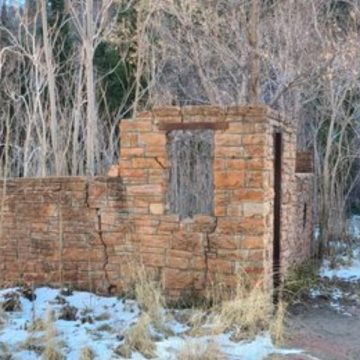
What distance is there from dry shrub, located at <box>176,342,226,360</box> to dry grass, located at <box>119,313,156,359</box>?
28 centimetres

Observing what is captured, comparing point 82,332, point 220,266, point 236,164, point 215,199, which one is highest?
point 236,164

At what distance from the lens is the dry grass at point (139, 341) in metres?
5.07

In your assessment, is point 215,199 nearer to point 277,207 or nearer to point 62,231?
point 277,207

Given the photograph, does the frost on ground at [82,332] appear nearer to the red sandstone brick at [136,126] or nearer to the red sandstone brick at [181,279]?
the red sandstone brick at [181,279]

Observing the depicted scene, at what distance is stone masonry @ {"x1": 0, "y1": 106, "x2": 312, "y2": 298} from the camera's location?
661 centimetres

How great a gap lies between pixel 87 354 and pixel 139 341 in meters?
0.52

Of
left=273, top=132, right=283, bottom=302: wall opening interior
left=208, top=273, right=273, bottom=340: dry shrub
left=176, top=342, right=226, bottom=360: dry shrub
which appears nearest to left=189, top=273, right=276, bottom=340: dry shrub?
left=208, top=273, right=273, bottom=340: dry shrub

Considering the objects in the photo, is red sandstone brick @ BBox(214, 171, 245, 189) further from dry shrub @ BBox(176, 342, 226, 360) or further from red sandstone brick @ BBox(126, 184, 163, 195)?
dry shrub @ BBox(176, 342, 226, 360)

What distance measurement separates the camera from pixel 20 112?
15.8 metres

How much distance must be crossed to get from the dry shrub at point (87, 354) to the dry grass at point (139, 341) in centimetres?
23

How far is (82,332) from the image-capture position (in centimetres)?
567

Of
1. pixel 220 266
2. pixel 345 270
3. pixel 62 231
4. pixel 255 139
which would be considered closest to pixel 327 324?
pixel 220 266

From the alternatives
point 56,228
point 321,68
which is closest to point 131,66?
point 321,68

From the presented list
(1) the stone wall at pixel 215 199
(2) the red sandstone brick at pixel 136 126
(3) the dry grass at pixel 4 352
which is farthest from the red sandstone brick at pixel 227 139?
(3) the dry grass at pixel 4 352
